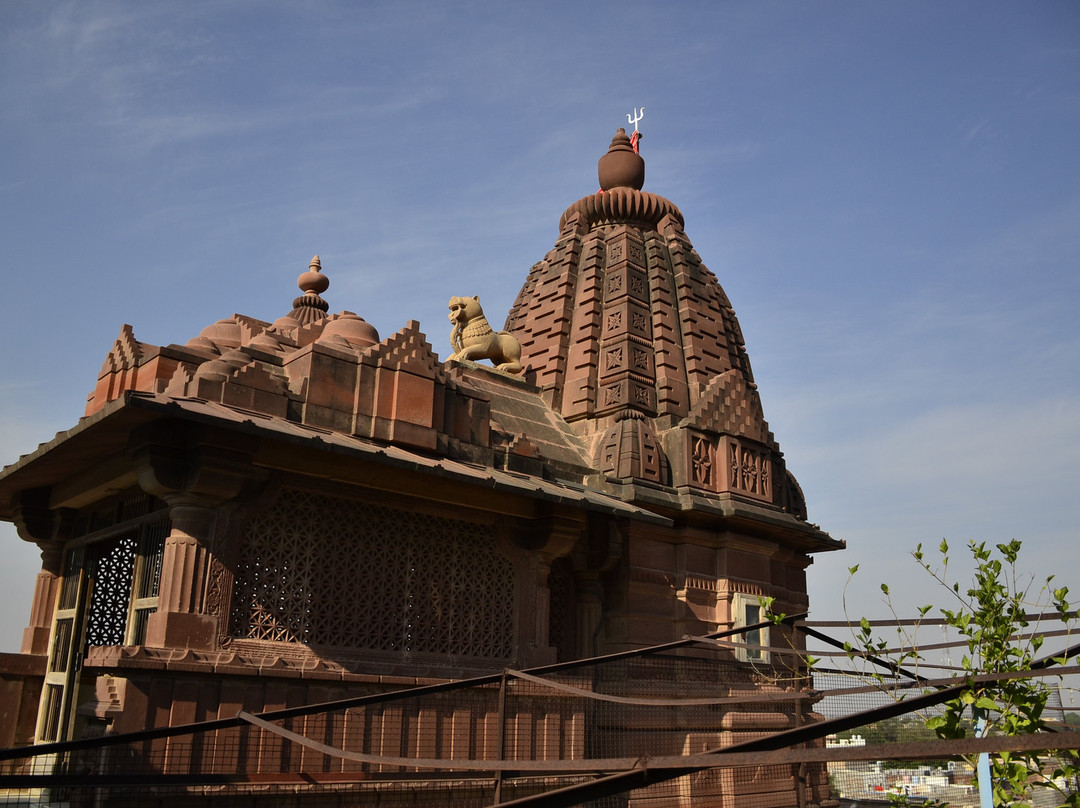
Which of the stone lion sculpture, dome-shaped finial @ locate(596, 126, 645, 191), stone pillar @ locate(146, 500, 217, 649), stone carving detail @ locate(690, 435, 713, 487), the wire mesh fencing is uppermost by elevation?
dome-shaped finial @ locate(596, 126, 645, 191)

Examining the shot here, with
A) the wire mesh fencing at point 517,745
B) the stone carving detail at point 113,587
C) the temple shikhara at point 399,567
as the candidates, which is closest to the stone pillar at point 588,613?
the temple shikhara at point 399,567

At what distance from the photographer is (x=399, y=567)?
29.5 feet

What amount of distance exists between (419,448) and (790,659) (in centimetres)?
596

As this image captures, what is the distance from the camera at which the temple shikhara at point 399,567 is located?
714 cm

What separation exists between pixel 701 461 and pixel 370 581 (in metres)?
5.39

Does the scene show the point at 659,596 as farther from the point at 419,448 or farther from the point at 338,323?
the point at 338,323

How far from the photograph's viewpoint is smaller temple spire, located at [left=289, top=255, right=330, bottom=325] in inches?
485

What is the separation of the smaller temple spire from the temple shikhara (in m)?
0.17

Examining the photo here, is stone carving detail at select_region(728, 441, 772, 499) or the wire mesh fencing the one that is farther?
stone carving detail at select_region(728, 441, 772, 499)

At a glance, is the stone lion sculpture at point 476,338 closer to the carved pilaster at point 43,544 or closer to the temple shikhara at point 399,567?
the temple shikhara at point 399,567

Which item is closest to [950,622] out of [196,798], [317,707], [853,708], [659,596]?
[317,707]

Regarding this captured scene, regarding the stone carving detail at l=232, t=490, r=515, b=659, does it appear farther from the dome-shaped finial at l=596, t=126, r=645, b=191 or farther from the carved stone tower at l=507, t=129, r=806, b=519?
the dome-shaped finial at l=596, t=126, r=645, b=191

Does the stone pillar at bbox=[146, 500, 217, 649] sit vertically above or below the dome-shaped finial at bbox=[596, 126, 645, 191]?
below

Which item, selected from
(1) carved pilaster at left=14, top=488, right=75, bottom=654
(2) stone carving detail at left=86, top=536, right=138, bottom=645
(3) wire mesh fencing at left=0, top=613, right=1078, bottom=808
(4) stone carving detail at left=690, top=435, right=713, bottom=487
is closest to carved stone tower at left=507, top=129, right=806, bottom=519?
(4) stone carving detail at left=690, top=435, right=713, bottom=487
